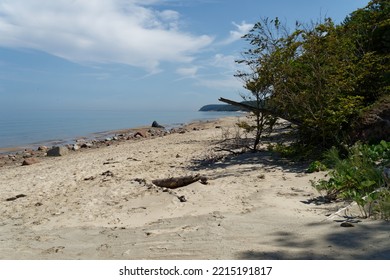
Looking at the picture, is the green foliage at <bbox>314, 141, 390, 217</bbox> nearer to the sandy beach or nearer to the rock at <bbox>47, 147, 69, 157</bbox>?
the sandy beach

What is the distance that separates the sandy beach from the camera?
3277 millimetres

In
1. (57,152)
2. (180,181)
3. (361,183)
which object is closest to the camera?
(361,183)

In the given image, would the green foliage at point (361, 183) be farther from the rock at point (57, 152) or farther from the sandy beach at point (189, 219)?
the rock at point (57, 152)

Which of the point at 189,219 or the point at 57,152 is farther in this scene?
the point at 57,152

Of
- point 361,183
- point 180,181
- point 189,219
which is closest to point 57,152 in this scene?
point 180,181

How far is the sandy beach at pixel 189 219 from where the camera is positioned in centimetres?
328

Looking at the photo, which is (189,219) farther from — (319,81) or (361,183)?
(319,81)

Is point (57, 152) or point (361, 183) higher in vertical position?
point (361, 183)

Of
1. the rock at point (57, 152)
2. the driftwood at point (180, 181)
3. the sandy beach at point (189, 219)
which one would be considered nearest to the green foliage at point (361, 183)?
the sandy beach at point (189, 219)

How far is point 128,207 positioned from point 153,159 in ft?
17.2

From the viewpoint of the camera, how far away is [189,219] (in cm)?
455

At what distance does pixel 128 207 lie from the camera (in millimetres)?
5684

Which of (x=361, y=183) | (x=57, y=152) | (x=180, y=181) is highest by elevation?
(x=361, y=183)
